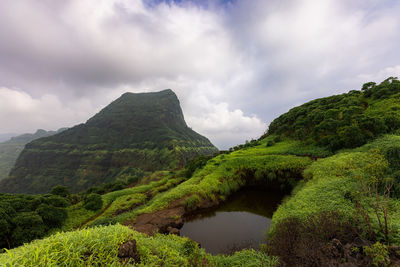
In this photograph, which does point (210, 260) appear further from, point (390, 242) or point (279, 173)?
point (279, 173)

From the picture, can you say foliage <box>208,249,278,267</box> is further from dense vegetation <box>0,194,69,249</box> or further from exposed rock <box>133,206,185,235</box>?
dense vegetation <box>0,194,69,249</box>

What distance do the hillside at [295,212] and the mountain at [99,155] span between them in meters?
66.7

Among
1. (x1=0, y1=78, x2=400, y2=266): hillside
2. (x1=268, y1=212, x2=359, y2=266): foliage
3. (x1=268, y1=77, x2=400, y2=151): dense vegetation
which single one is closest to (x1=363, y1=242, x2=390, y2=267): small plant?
(x1=0, y1=78, x2=400, y2=266): hillside

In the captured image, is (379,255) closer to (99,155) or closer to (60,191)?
(60,191)

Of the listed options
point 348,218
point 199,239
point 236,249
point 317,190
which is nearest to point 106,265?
point 236,249

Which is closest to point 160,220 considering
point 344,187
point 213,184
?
point 213,184

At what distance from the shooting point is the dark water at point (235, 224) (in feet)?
32.0

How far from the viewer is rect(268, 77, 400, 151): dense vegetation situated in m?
14.0

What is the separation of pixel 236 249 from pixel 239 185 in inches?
381

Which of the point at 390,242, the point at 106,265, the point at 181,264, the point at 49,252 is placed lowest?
the point at 181,264

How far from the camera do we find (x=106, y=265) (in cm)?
362

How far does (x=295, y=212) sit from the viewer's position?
8.81 metres

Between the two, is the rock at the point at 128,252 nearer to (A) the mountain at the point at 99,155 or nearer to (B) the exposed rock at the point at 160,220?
(B) the exposed rock at the point at 160,220

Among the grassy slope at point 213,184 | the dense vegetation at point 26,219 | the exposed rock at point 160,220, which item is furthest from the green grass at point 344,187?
the dense vegetation at point 26,219
